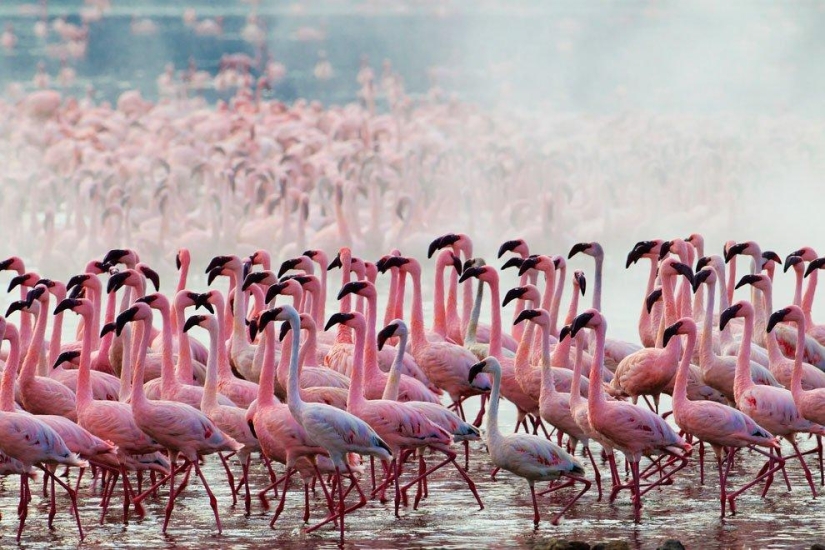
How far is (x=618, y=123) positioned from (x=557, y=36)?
27756 mm

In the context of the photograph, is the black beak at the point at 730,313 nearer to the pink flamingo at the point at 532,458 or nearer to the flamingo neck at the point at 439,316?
the pink flamingo at the point at 532,458

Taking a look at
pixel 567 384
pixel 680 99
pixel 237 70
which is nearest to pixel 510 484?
pixel 567 384

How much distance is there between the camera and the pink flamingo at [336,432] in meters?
7.47

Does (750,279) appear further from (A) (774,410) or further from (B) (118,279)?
(B) (118,279)

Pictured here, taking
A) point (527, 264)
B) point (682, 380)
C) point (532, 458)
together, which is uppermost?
point (527, 264)

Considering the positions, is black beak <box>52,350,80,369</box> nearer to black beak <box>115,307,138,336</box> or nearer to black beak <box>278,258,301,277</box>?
black beak <box>115,307,138,336</box>

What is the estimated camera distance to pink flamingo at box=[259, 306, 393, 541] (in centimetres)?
747

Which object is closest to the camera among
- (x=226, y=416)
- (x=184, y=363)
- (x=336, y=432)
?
(x=336, y=432)

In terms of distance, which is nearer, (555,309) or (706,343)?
(706,343)

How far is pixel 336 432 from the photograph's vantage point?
7.47 meters

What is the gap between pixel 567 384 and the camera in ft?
29.0

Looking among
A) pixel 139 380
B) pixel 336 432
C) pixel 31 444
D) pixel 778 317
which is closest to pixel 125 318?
pixel 139 380

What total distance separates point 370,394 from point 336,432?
1.29m

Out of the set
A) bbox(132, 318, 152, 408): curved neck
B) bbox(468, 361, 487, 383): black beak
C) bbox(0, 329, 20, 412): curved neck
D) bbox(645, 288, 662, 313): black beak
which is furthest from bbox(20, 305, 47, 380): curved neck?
bbox(645, 288, 662, 313): black beak
